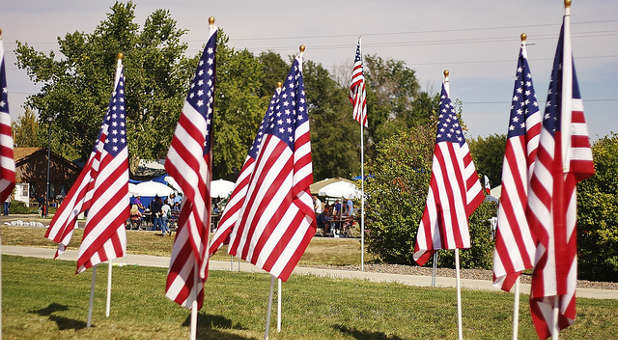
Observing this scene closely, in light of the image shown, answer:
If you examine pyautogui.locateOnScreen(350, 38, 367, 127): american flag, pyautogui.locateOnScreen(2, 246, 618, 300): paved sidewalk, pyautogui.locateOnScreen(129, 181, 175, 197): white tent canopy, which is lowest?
pyautogui.locateOnScreen(2, 246, 618, 300): paved sidewalk

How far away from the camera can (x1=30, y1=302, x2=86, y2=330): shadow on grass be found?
9.80 meters

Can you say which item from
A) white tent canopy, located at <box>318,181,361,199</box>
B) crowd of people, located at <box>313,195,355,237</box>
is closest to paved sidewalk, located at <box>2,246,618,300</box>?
crowd of people, located at <box>313,195,355,237</box>

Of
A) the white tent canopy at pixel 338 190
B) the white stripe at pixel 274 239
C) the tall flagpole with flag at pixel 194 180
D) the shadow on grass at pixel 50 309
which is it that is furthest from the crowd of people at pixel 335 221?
the tall flagpole with flag at pixel 194 180

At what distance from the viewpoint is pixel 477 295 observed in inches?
591

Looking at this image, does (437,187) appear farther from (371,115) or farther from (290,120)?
(371,115)

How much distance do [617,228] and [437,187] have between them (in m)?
11.1

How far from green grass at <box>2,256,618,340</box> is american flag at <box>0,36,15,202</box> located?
81.6 inches

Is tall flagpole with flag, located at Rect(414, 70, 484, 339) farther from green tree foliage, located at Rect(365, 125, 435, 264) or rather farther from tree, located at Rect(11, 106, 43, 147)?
tree, located at Rect(11, 106, 43, 147)

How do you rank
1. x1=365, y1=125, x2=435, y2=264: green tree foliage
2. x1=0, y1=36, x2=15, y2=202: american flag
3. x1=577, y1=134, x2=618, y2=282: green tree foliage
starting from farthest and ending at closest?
x1=365, y1=125, x2=435, y2=264: green tree foliage
x1=577, y1=134, x2=618, y2=282: green tree foliage
x1=0, y1=36, x2=15, y2=202: american flag

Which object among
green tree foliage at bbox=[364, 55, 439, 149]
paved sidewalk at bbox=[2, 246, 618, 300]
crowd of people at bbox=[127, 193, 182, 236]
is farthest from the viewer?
green tree foliage at bbox=[364, 55, 439, 149]

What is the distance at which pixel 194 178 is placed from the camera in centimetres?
745

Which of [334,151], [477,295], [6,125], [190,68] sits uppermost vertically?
[190,68]

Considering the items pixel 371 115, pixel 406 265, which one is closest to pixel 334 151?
pixel 371 115

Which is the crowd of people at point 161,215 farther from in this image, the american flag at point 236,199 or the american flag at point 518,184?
the american flag at point 518,184
